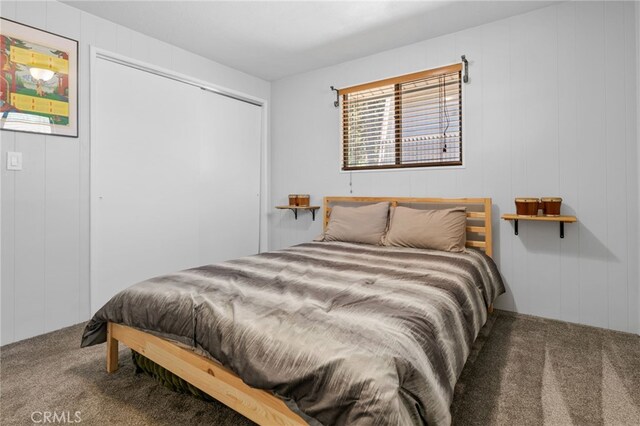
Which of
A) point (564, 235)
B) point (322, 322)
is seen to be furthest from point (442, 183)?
point (322, 322)

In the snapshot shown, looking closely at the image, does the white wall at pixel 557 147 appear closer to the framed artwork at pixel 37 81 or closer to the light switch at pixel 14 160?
the framed artwork at pixel 37 81

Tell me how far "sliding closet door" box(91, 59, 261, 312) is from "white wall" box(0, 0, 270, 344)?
10 cm

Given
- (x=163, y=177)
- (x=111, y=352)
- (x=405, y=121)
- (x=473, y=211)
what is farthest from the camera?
(x=405, y=121)

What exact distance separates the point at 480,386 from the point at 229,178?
3149 millimetres

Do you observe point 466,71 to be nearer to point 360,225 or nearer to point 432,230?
point 432,230

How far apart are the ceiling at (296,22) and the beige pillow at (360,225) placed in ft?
5.17

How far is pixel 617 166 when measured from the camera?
240 centimetres

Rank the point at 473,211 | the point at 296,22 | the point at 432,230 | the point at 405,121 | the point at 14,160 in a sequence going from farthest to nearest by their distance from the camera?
the point at 405,121 < the point at 473,211 < the point at 296,22 < the point at 432,230 < the point at 14,160

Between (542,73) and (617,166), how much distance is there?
0.89 meters

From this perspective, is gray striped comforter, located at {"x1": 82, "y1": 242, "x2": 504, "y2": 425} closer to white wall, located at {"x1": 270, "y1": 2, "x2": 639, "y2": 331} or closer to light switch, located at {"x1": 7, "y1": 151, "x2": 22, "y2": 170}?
white wall, located at {"x1": 270, "y1": 2, "x2": 639, "y2": 331}

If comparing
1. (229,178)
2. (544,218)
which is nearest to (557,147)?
(544,218)

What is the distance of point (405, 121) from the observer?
132 inches

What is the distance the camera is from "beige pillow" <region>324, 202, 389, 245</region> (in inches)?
120

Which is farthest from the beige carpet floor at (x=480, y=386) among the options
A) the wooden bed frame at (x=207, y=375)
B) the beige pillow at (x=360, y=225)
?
the beige pillow at (x=360, y=225)
